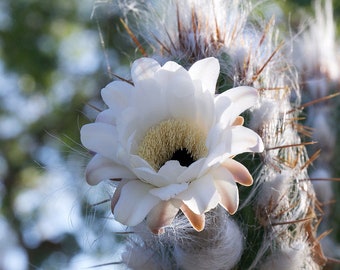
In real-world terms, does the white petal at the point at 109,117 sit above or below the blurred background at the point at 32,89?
above

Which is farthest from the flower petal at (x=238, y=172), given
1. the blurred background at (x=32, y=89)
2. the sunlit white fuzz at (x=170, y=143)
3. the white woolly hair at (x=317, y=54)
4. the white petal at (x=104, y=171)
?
the blurred background at (x=32, y=89)

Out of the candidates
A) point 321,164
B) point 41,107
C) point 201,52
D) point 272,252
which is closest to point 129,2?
point 201,52

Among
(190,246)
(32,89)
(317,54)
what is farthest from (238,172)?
(32,89)

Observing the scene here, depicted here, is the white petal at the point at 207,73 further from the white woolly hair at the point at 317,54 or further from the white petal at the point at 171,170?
the white woolly hair at the point at 317,54

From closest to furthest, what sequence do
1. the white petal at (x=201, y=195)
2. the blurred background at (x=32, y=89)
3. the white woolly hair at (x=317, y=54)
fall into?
1. the white petal at (x=201, y=195)
2. the white woolly hair at (x=317, y=54)
3. the blurred background at (x=32, y=89)

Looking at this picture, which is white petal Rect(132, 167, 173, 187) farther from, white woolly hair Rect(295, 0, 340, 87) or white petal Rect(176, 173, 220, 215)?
white woolly hair Rect(295, 0, 340, 87)

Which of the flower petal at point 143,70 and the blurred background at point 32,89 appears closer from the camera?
the flower petal at point 143,70

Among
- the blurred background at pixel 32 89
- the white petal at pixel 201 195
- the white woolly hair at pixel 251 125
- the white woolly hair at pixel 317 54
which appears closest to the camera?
the white petal at pixel 201 195

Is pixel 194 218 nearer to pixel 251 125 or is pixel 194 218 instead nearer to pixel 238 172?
pixel 238 172
